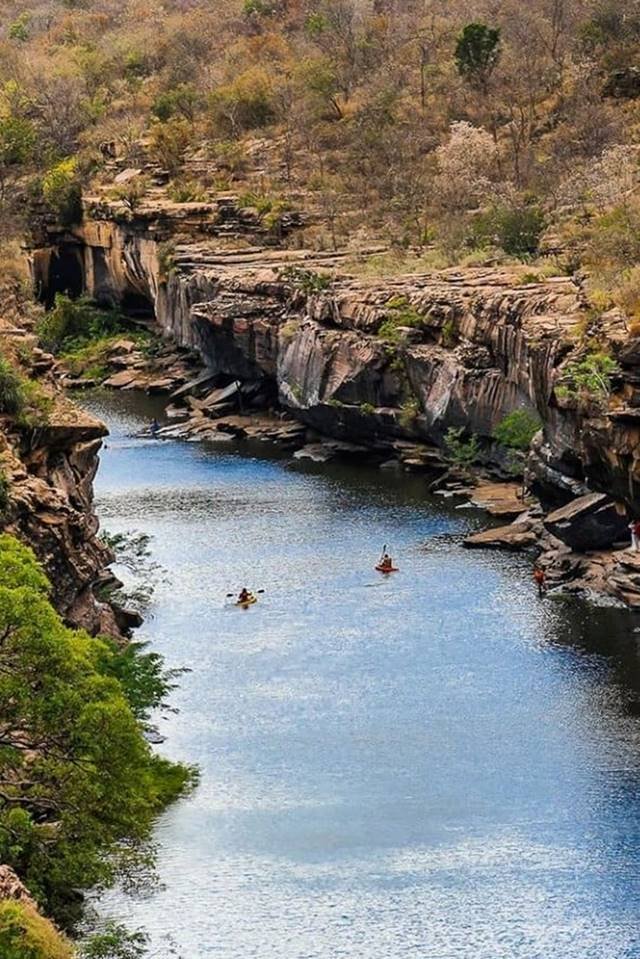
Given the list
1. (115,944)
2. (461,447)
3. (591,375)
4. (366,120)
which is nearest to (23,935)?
(115,944)

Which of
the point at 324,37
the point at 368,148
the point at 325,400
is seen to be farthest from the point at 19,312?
the point at 324,37

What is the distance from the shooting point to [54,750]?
38.2 meters

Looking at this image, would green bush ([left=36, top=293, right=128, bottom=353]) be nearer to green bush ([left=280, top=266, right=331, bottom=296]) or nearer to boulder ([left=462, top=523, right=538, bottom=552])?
green bush ([left=280, top=266, right=331, bottom=296])

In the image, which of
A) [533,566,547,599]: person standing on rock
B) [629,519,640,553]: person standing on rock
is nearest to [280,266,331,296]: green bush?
[533,566,547,599]: person standing on rock

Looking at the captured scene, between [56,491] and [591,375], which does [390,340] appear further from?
[56,491]

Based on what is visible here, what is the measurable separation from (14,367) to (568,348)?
917 inches

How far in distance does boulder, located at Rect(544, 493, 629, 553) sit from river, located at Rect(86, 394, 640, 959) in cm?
272

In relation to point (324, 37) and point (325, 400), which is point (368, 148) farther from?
point (325, 400)

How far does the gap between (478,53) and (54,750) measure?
97344 millimetres

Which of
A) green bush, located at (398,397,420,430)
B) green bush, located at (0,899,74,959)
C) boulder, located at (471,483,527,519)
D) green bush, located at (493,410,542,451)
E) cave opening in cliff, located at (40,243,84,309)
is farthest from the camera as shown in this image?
cave opening in cliff, located at (40,243,84,309)

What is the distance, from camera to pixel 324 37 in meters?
145

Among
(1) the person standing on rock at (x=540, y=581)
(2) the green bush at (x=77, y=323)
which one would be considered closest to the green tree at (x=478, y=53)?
(2) the green bush at (x=77, y=323)

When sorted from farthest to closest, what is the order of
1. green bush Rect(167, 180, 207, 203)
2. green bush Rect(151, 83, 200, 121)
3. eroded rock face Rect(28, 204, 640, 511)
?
1. green bush Rect(151, 83, 200, 121)
2. green bush Rect(167, 180, 207, 203)
3. eroded rock face Rect(28, 204, 640, 511)

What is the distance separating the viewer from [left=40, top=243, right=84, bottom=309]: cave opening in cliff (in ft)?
440
